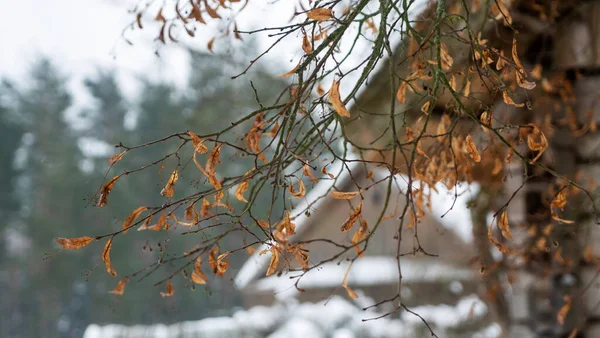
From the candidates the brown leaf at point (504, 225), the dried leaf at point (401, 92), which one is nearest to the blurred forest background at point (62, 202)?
the dried leaf at point (401, 92)

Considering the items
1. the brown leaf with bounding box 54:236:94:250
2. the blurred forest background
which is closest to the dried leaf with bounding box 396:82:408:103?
the brown leaf with bounding box 54:236:94:250

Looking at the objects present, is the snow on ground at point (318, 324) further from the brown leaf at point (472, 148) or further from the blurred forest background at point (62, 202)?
the brown leaf at point (472, 148)

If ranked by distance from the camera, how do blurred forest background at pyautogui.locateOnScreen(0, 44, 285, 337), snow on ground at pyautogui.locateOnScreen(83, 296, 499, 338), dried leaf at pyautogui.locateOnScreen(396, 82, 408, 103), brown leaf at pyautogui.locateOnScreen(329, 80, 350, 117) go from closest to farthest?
1. brown leaf at pyautogui.locateOnScreen(329, 80, 350, 117)
2. dried leaf at pyautogui.locateOnScreen(396, 82, 408, 103)
3. snow on ground at pyautogui.locateOnScreen(83, 296, 499, 338)
4. blurred forest background at pyautogui.locateOnScreen(0, 44, 285, 337)

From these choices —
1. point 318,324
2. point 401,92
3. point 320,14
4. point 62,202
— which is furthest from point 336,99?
point 62,202

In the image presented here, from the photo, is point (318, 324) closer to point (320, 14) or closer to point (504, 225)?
point (504, 225)

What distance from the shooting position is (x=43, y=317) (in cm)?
464

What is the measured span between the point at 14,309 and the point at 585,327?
4.37m

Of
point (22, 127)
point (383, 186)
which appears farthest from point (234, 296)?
point (22, 127)

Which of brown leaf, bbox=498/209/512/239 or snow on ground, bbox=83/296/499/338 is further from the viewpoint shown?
snow on ground, bbox=83/296/499/338

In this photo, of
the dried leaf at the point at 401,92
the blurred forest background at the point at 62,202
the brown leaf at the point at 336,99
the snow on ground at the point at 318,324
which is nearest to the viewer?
the brown leaf at the point at 336,99

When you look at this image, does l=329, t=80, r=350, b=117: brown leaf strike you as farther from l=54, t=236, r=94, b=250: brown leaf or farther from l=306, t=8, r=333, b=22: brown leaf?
l=54, t=236, r=94, b=250: brown leaf

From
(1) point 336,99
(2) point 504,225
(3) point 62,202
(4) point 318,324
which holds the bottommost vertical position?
(2) point 504,225

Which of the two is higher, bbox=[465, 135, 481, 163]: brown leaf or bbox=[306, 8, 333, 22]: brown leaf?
bbox=[306, 8, 333, 22]: brown leaf

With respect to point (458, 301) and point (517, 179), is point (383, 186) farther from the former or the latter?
point (517, 179)
